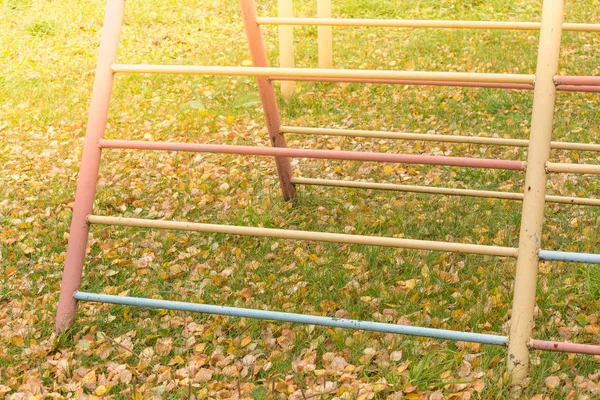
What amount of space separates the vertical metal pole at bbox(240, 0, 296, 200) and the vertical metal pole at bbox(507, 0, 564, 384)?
134cm

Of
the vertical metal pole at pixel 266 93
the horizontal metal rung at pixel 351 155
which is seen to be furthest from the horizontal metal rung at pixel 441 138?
the horizontal metal rung at pixel 351 155

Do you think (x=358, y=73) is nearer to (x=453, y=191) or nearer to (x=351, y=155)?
(x=351, y=155)

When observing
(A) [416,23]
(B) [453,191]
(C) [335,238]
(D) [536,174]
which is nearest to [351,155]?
(C) [335,238]

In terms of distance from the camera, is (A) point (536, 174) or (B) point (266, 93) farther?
(B) point (266, 93)

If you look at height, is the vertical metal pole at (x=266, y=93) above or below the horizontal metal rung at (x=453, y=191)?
above

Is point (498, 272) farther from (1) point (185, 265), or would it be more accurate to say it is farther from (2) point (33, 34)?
(2) point (33, 34)

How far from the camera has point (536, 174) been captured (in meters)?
2.07

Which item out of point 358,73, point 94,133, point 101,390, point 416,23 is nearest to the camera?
point 358,73

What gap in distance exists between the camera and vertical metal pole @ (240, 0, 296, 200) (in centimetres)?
306

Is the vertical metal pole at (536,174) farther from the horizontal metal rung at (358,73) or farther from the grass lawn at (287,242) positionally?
the grass lawn at (287,242)

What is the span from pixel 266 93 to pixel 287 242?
697 mm

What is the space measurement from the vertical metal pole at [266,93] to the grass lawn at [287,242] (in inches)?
6.6

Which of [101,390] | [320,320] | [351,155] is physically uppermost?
[351,155]

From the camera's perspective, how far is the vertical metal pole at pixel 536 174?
204 centimetres
